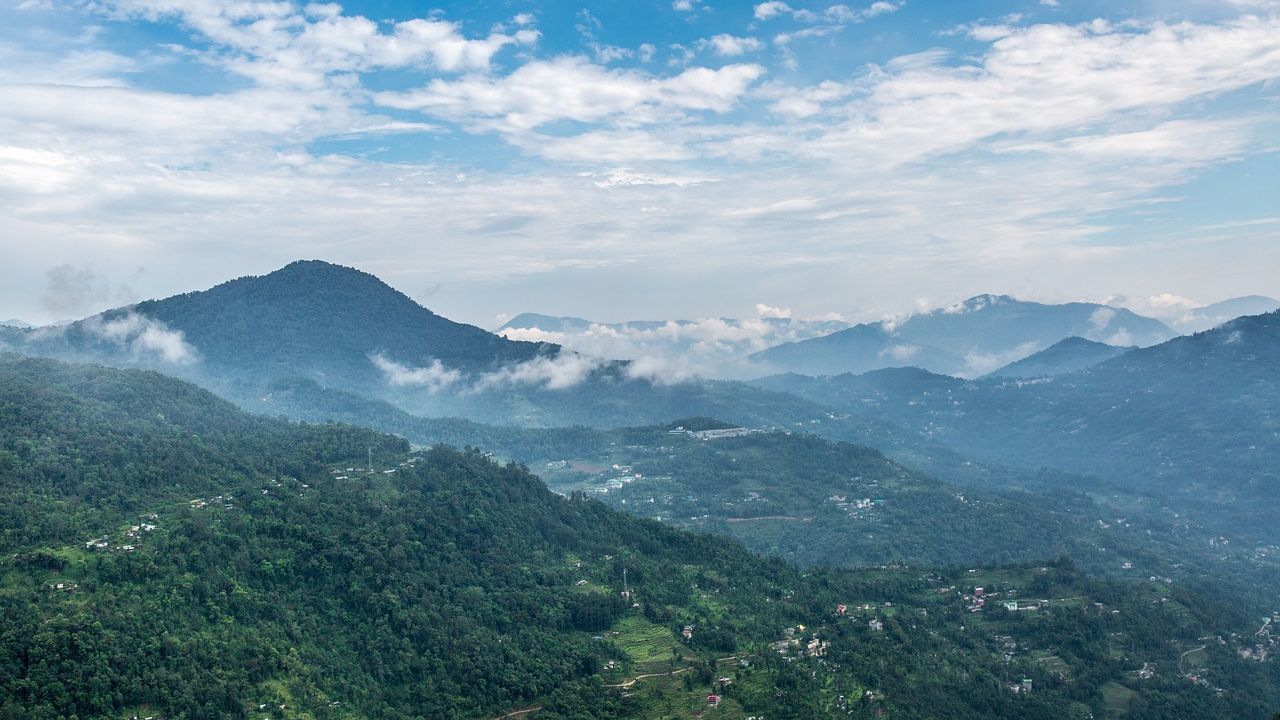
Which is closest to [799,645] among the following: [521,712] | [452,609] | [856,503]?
[521,712]

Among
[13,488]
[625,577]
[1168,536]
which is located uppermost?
[13,488]

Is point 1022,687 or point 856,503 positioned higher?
point 856,503

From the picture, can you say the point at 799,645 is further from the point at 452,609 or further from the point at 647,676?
the point at 452,609

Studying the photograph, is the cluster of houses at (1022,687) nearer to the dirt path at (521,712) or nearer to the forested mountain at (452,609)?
the forested mountain at (452,609)

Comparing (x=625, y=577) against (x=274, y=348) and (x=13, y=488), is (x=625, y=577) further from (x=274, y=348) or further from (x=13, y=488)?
(x=274, y=348)

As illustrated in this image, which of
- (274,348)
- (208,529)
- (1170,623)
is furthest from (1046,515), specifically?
(274,348)

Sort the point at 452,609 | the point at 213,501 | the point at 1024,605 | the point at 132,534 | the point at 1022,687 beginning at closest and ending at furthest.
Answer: the point at 132,534
the point at 452,609
the point at 1022,687
the point at 213,501
the point at 1024,605

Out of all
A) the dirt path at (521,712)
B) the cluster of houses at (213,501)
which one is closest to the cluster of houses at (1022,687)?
the dirt path at (521,712)

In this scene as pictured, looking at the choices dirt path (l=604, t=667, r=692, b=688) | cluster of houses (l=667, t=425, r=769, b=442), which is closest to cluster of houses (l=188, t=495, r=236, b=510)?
dirt path (l=604, t=667, r=692, b=688)
